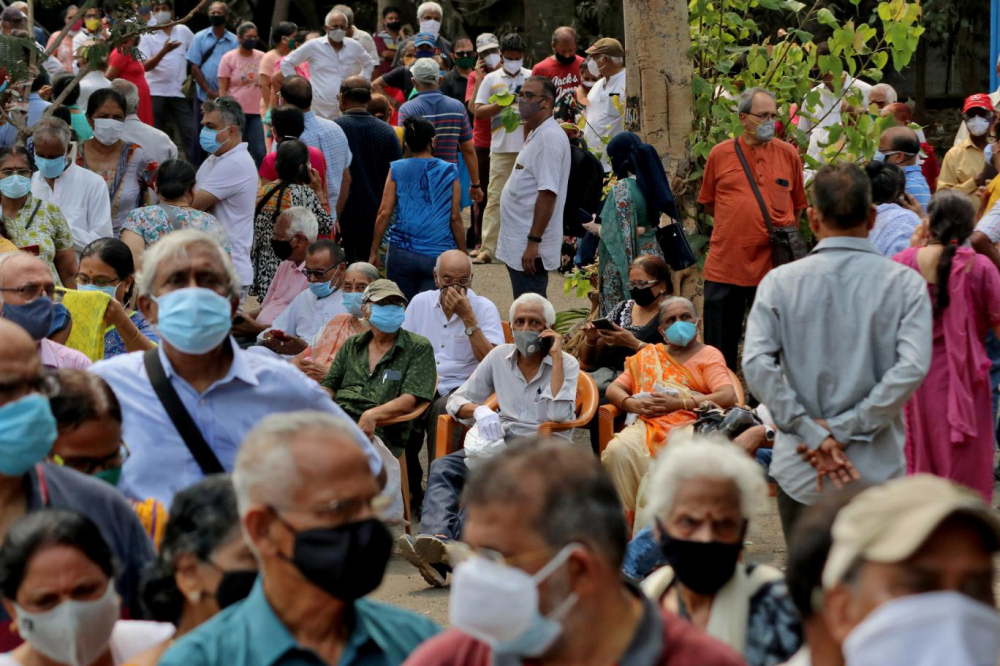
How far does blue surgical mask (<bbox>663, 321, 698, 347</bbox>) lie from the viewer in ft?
24.3

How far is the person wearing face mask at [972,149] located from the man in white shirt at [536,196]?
8.54ft

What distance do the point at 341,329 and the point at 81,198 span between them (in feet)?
5.69

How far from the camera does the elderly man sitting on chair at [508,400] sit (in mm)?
7164

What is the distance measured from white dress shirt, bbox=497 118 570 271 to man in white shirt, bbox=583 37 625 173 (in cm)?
181

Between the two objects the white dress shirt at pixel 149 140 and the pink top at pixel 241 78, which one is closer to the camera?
the white dress shirt at pixel 149 140

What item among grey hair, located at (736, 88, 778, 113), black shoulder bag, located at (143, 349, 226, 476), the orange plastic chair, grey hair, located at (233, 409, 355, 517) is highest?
grey hair, located at (233, 409, 355, 517)

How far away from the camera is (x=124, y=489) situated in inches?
151

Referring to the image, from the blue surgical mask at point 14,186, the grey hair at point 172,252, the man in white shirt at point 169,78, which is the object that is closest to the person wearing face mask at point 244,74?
the man in white shirt at point 169,78

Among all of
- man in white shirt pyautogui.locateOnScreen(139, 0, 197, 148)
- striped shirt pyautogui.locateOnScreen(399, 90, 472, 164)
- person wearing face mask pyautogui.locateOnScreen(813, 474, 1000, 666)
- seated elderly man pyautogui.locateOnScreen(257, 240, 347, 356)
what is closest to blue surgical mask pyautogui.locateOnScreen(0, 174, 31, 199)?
seated elderly man pyautogui.locateOnScreen(257, 240, 347, 356)

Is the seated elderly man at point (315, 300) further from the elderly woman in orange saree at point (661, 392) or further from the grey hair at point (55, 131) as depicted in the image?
the elderly woman in orange saree at point (661, 392)

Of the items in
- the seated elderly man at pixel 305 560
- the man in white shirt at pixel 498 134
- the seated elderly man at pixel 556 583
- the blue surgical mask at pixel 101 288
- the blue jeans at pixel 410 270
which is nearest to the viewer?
the seated elderly man at pixel 556 583

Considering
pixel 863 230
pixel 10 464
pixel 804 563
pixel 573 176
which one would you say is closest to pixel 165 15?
pixel 573 176

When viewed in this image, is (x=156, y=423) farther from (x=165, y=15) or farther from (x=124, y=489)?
(x=165, y=15)

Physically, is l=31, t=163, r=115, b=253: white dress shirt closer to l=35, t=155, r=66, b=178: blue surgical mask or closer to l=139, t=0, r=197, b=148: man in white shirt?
l=35, t=155, r=66, b=178: blue surgical mask
